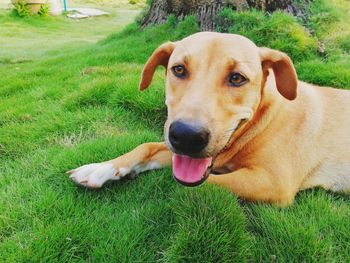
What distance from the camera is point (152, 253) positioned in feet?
7.92

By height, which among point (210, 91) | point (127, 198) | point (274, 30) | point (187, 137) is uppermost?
point (210, 91)

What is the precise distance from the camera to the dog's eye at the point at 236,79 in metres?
2.79

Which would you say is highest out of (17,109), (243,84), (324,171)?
(243,84)

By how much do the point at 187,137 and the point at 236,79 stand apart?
0.74m

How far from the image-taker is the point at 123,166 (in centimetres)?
314

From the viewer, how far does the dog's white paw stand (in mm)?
2996

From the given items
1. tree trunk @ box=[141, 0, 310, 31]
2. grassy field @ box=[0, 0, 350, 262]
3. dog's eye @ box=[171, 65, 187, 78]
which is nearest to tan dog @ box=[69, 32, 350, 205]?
dog's eye @ box=[171, 65, 187, 78]

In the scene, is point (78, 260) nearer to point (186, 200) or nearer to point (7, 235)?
point (7, 235)

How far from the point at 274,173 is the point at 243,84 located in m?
0.73

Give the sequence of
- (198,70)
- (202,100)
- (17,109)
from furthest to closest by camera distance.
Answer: (17,109) → (198,70) → (202,100)

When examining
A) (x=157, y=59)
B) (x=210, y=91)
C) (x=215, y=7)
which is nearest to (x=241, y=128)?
(x=210, y=91)

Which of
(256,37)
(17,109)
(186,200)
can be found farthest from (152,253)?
(256,37)

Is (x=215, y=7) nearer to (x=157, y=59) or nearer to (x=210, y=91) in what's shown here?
(x=157, y=59)

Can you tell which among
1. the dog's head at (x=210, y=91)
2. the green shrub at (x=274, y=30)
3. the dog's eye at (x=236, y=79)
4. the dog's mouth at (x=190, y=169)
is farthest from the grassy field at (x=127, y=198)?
the dog's eye at (x=236, y=79)
